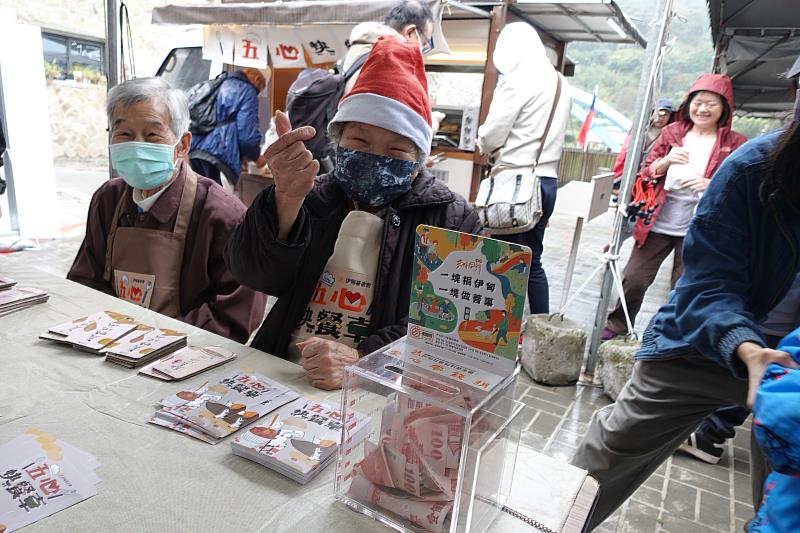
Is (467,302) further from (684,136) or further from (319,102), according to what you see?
(684,136)

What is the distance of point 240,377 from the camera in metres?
1.23

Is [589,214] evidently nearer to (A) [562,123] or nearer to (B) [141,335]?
(A) [562,123]

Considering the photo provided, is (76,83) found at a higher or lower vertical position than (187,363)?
higher

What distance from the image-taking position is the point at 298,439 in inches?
39.3

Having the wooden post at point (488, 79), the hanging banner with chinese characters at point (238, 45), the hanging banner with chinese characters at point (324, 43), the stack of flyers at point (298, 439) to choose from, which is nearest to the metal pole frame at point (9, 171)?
the hanging banner with chinese characters at point (238, 45)

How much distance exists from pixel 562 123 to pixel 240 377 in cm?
301

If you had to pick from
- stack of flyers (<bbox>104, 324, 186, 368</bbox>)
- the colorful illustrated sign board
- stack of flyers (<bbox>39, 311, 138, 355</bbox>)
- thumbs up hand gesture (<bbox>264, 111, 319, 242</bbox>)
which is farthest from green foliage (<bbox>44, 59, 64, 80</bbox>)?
the colorful illustrated sign board

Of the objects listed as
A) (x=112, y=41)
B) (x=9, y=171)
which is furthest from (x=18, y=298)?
(x=9, y=171)

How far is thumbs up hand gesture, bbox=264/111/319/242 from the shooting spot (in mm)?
1240

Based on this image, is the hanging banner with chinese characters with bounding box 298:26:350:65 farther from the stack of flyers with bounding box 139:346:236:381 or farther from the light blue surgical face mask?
the stack of flyers with bounding box 139:346:236:381

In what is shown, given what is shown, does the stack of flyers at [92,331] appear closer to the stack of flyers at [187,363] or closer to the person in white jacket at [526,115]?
the stack of flyers at [187,363]

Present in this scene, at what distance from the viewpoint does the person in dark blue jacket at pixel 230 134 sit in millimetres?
4199

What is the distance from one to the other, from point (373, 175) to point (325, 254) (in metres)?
0.28

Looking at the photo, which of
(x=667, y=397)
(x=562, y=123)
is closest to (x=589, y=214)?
(x=562, y=123)
